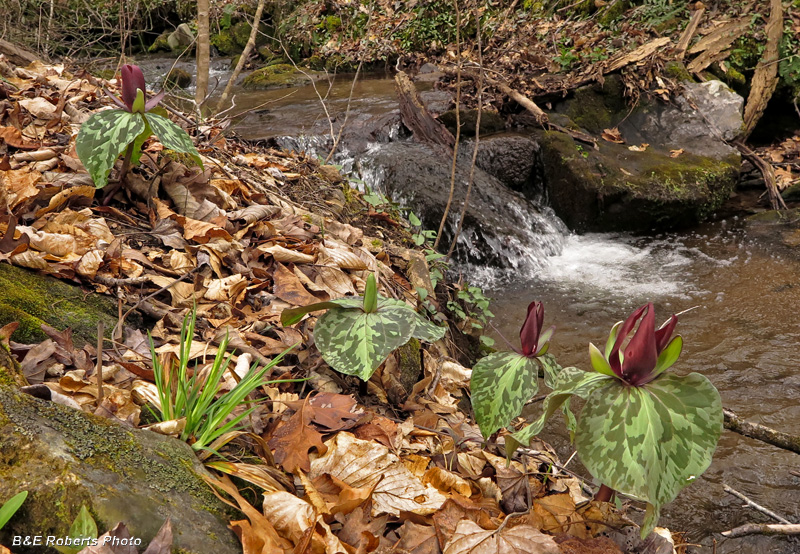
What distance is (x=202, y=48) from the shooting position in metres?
4.52

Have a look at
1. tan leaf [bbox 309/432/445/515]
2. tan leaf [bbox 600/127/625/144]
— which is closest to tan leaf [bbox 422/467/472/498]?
tan leaf [bbox 309/432/445/515]

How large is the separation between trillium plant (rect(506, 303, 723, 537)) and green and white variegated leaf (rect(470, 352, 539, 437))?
20cm

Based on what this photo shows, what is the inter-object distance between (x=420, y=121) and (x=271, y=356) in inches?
229

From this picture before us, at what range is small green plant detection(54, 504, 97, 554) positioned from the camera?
0.96 metres

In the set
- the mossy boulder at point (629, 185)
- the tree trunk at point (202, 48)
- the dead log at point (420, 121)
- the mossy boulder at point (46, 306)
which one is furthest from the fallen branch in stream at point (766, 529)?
the dead log at point (420, 121)

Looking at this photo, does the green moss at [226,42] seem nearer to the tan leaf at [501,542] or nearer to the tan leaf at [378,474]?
the tan leaf at [378,474]

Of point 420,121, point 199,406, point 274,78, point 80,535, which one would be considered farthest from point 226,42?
point 80,535

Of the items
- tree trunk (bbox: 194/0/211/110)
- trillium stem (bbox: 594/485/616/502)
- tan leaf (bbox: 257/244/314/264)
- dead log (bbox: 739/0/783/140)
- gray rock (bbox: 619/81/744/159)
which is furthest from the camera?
dead log (bbox: 739/0/783/140)

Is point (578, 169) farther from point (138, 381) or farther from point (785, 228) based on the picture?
point (138, 381)

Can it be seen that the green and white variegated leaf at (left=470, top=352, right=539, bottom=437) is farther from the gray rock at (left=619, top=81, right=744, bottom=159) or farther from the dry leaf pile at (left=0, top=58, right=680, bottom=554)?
the gray rock at (left=619, top=81, right=744, bottom=159)

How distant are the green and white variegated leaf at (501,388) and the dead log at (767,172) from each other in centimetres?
668

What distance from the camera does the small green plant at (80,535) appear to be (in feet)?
3.14

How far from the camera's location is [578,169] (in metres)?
6.78

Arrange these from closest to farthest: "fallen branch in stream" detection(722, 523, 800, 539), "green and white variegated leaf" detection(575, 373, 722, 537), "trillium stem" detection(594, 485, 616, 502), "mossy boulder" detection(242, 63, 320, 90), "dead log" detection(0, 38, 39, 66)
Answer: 1. "green and white variegated leaf" detection(575, 373, 722, 537)
2. "trillium stem" detection(594, 485, 616, 502)
3. "fallen branch in stream" detection(722, 523, 800, 539)
4. "dead log" detection(0, 38, 39, 66)
5. "mossy boulder" detection(242, 63, 320, 90)
